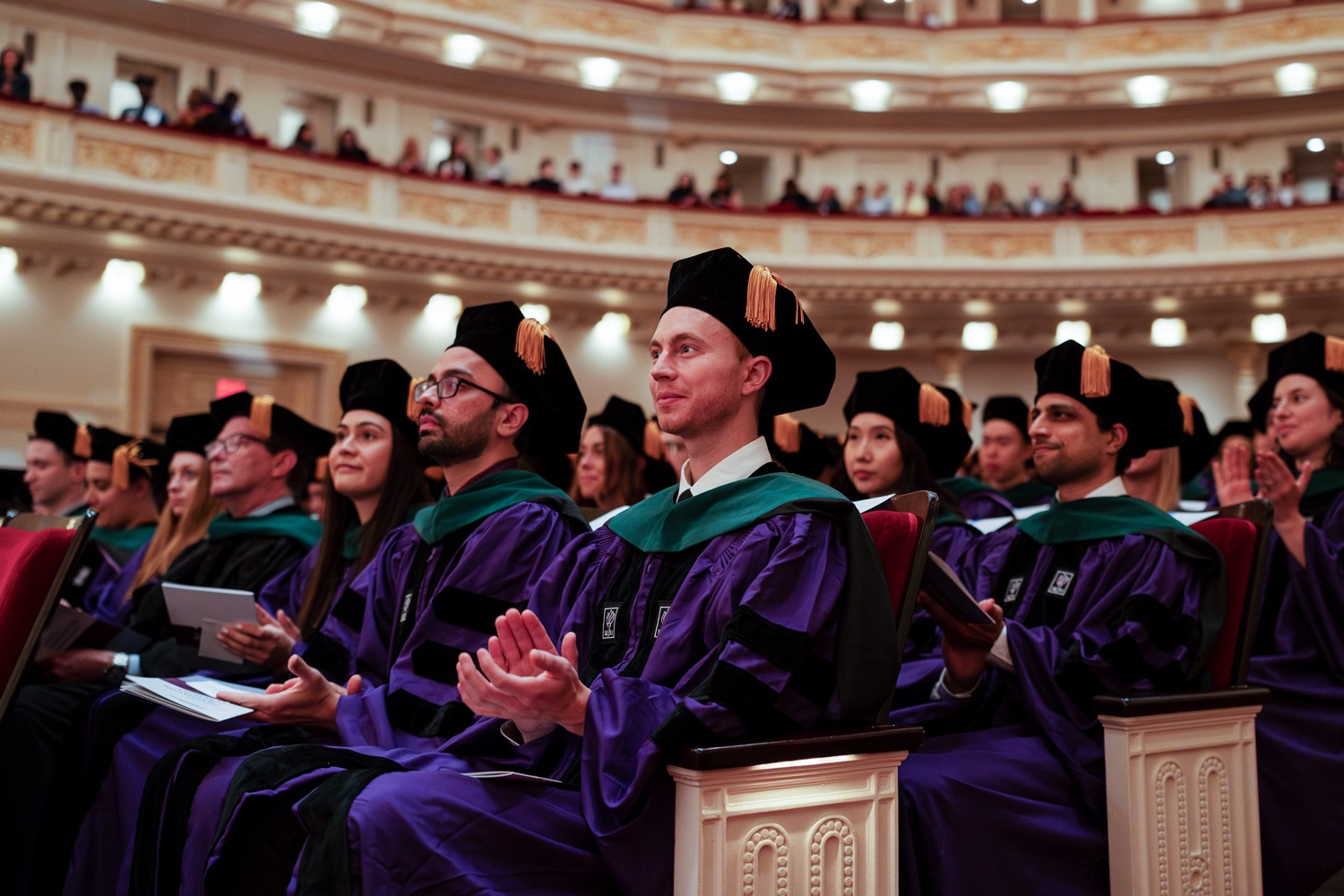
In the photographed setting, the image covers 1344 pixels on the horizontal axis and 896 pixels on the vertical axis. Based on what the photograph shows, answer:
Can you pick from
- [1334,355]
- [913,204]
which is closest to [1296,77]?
[913,204]

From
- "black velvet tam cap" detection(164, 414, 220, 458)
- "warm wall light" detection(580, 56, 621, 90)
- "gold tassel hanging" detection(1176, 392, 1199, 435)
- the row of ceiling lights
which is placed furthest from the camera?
"warm wall light" detection(580, 56, 621, 90)

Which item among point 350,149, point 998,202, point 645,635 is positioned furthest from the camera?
point 998,202

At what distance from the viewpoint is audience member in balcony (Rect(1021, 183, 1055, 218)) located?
57.2 feet

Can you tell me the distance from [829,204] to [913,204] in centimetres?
131

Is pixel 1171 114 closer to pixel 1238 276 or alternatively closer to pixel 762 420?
pixel 1238 276

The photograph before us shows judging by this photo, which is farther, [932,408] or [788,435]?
[788,435]

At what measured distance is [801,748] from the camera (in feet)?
7.64

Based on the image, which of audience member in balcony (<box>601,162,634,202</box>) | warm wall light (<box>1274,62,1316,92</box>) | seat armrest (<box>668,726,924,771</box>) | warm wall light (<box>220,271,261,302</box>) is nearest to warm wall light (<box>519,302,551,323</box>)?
audience member in balcony (<box>601,162,634,202</box>)

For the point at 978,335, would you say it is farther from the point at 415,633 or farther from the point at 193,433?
the point at 415,633

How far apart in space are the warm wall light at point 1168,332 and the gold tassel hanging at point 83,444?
15.0m

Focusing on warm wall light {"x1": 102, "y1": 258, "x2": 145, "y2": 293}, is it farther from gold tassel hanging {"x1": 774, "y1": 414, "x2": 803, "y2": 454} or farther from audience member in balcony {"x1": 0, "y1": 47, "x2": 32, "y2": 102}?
gold tassel hanging {"x1": 774, "y1": 414, "x2": 803, "y2": 454}

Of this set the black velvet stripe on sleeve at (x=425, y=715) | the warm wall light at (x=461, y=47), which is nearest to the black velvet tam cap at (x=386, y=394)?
the black velvet stripe on sleeve at (x=425, y=715)

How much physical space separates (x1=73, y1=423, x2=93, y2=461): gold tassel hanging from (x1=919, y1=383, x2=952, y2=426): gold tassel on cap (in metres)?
4.81

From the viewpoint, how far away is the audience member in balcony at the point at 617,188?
Answer: 16797 mm
